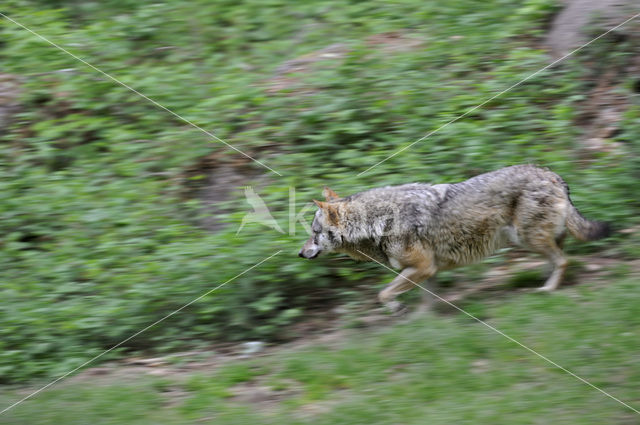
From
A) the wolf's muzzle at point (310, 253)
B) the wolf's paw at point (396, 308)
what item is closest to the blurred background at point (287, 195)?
the wolf's paw at point (396, 308)

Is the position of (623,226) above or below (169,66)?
below

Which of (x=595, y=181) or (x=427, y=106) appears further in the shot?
(x=427, y=106)

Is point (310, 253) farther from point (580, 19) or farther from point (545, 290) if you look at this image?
point (580, 19)

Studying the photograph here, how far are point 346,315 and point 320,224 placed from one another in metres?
0.96

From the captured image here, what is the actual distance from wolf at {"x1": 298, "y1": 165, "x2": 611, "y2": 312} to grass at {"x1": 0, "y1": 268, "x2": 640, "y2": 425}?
522 millimetres

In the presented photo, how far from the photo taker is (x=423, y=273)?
762cm

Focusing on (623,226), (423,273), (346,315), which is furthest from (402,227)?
(623,226)

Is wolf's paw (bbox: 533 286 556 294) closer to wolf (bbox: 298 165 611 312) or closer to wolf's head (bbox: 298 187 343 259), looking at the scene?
wolf (bbox: 298 165 611 312)

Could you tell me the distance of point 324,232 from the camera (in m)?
7.84

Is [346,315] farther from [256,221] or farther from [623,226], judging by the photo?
[623,226]

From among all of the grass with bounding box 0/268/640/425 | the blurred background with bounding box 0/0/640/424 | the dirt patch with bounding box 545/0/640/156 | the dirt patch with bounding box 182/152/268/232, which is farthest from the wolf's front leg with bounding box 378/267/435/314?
the dirt patch with bounding box 545/0/640/156

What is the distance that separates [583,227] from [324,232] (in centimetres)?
259

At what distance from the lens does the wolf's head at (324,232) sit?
7812 millimetres

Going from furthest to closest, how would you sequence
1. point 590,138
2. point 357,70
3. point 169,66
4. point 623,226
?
point 169,66
point 357,70
point 590,138
point 623,226
